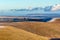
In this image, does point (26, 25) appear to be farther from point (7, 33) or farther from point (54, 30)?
point (7, 33)

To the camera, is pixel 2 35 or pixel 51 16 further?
pixel 51 16

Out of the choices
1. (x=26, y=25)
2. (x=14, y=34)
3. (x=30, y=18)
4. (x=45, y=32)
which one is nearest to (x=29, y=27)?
(x=26, y=25)

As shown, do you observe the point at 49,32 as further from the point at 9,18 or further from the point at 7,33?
the point at 9,18

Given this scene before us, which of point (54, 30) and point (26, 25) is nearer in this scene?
point (54, 30)

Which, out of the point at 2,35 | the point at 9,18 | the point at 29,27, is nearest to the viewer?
the point at 2,35

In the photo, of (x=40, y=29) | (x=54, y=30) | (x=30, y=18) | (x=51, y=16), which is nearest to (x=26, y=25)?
(x=40, y=29)

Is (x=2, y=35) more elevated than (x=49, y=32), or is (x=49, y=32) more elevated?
(x=2, y=35)

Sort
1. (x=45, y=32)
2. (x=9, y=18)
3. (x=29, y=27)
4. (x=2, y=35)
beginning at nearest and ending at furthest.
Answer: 1. (x=2, y=35)
2. (x=45, y=32)
3. (x=29, y=27)
4. (x=9, y=18)

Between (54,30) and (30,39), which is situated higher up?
(30,39)

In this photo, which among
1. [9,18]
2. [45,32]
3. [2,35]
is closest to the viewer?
[2,35]
